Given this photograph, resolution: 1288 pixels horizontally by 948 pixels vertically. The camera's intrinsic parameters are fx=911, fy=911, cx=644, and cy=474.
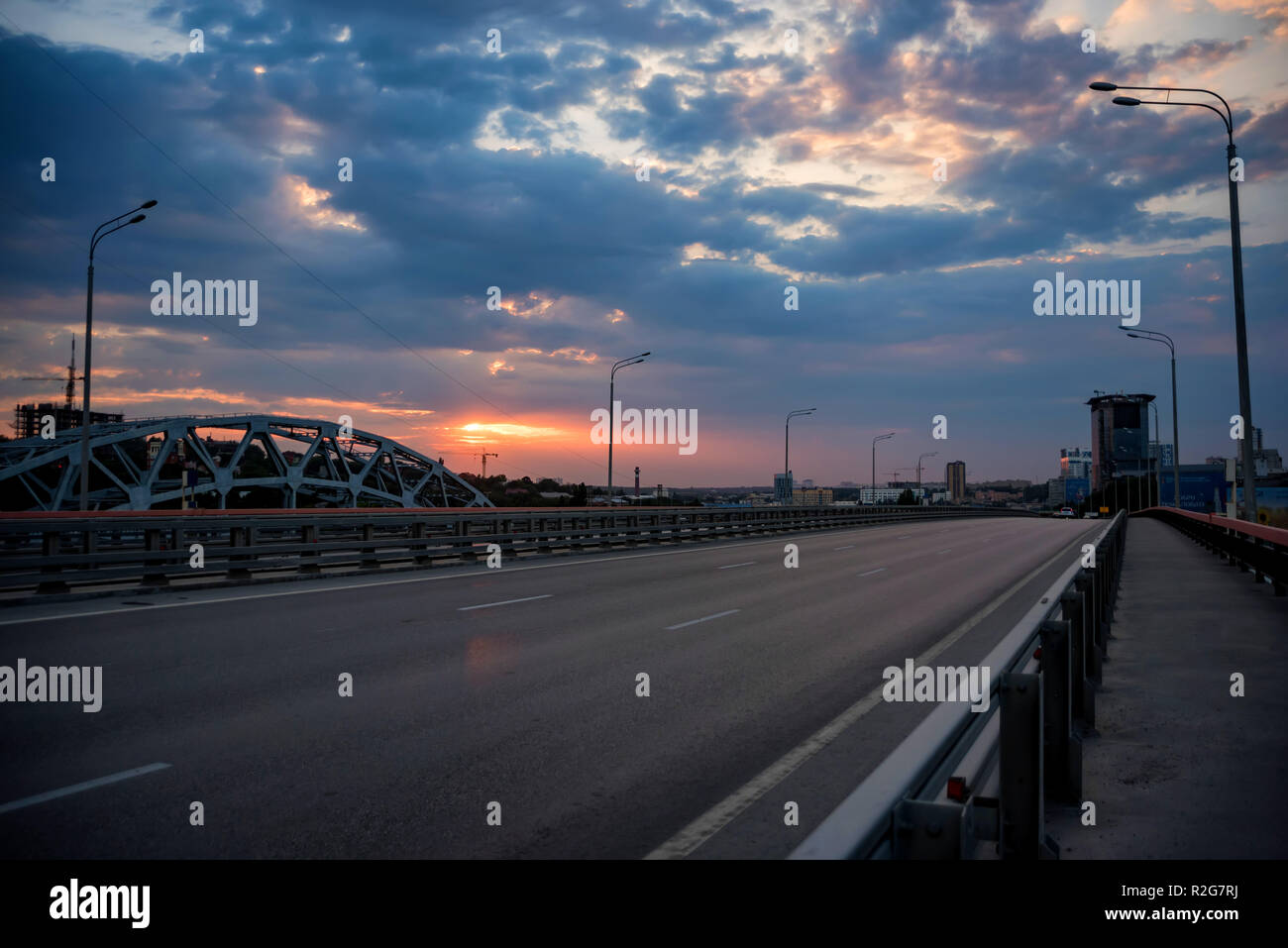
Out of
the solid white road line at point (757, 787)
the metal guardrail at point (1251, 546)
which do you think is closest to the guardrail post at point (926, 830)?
the solid white road line at point (757, 787)

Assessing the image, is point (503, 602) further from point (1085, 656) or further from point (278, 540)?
point (1085, 656)

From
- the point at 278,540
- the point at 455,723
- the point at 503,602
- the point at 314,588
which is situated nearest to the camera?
the point at 455,723

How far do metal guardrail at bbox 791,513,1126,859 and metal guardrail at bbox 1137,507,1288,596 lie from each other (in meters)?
10.6

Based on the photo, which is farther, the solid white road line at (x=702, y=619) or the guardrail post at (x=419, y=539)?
the guardrail post at (x=419, y=539)

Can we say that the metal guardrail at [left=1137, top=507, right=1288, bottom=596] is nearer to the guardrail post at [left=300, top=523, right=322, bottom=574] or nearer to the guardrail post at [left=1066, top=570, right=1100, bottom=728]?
the guardrail post at [left=1066, top=570, right=1100, bottom=728]

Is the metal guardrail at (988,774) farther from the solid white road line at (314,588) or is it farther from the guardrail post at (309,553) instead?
the guardrail post at (309,553)

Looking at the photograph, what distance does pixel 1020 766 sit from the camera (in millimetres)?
3812

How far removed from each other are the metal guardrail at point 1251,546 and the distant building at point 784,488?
34.8 metres

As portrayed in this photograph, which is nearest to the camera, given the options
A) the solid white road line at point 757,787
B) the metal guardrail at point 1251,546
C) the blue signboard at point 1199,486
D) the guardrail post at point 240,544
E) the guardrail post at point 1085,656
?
the solid white road line at point 757,787

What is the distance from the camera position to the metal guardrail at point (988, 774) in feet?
8.59

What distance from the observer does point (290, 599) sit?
14.4 metres

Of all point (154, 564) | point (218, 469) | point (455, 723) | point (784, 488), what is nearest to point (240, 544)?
point (154, 564)

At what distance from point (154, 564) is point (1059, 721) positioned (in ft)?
47.6
